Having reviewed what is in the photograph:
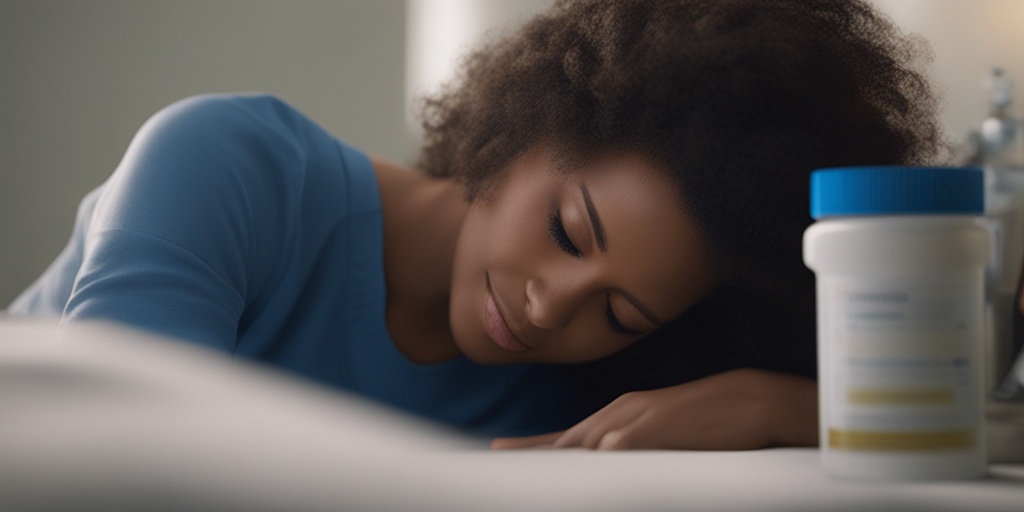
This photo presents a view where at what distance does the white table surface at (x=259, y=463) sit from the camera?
24 cm

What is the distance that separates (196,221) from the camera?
0.82m

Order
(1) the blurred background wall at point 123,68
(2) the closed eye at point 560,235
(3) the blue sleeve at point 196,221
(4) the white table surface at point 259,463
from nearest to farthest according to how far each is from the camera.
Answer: (4) the white table surface at point 259,463 < (3) the blue sleeve at point 196,221 < (2) the closed eye at point 560,235 < (1) the blurred background wall at point 123,68

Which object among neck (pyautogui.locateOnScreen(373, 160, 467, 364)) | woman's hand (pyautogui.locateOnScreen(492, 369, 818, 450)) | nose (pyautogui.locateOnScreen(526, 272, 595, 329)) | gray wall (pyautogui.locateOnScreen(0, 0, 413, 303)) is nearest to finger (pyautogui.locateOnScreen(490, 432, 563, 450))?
woman's hand (pyautogui.locateOnScreen(492, 369, 818, 450))

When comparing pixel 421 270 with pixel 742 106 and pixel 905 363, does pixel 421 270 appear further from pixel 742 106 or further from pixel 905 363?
pixel 905 363

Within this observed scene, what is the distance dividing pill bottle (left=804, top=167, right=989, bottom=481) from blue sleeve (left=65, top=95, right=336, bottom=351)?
0.48m

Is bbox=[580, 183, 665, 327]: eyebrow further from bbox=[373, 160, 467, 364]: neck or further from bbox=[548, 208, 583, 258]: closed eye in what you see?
bbox=[373, 160, 467, 364]: neck

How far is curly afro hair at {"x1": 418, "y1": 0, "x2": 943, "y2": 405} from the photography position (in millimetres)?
734

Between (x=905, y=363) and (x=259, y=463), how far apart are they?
264 mm

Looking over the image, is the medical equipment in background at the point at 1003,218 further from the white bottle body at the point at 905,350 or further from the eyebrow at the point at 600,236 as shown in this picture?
the white bottle body at the point at 905,350

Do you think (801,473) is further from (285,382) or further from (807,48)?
(807,48)

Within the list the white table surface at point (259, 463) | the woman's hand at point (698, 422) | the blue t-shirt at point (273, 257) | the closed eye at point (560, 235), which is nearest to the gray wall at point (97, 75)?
the blue t-shirt at point (273, 257)

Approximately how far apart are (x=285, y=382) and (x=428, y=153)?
2.66ft

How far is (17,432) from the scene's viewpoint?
0.25 meters

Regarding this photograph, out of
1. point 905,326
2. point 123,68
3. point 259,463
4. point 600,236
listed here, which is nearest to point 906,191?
point 905,326
